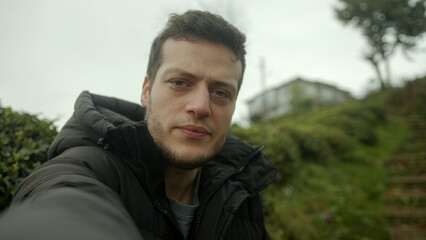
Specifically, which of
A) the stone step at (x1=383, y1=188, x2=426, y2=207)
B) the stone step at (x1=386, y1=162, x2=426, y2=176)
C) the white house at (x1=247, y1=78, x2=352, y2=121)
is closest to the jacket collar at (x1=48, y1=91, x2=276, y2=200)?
the stone step at (x1=383, y1=188, x2=426, y2=207)

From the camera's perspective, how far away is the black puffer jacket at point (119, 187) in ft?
2.03

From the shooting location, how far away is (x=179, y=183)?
6.11ft

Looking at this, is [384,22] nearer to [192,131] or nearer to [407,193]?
[407,193]

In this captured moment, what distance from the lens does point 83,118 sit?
1479 millimetres

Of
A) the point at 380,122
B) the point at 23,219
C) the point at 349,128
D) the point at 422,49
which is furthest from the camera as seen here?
the point at 422,49

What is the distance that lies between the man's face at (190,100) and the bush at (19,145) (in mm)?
882

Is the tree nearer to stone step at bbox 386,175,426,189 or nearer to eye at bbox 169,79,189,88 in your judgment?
stone step at bbox 386,175,426,189

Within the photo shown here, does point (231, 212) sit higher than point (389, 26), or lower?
lower

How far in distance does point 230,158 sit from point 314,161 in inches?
248

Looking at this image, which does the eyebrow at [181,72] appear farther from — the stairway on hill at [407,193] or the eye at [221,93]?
the stairway on hill at [407,193]

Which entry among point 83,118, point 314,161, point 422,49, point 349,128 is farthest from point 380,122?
point 83,118

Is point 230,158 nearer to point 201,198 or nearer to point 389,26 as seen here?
point 201,198

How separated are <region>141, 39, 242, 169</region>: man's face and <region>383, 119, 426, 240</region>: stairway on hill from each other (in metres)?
4.81

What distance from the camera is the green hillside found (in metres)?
4.79
